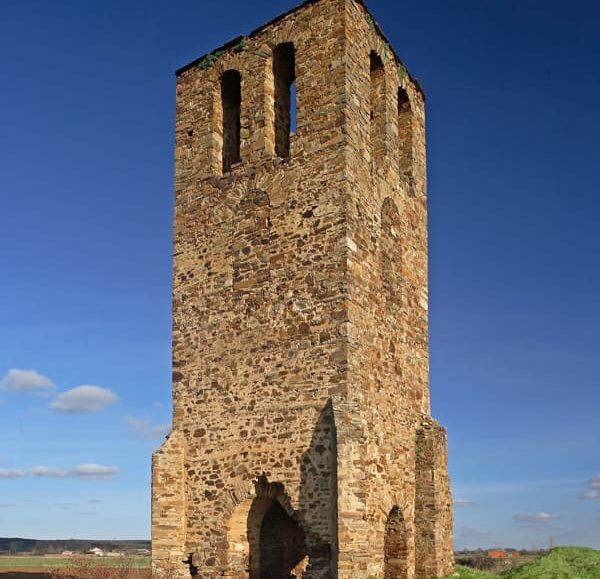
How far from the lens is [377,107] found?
15484 millimetres

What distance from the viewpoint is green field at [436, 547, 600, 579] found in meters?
13.6

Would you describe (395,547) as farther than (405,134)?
No

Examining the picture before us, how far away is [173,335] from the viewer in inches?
580

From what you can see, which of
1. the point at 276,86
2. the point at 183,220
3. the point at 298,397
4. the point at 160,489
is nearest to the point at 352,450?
the point at 298,397

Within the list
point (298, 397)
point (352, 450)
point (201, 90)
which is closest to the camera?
point (352, 450)

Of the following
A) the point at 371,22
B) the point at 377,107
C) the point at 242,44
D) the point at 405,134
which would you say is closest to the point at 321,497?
the point at 377,107

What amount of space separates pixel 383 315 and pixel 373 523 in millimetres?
3736

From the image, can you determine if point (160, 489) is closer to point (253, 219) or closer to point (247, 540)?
point (247, 540)

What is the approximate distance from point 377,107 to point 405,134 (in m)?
1.52

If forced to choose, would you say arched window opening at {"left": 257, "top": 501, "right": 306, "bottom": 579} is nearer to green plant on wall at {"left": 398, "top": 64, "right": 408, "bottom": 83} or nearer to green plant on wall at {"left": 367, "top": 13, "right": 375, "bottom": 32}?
green plant on wall at {"left": 398, "top": 64, "right": 408, "bottom": 83}

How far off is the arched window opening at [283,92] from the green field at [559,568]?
9.00 m

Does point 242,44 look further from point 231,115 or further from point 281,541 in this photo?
point 281,541

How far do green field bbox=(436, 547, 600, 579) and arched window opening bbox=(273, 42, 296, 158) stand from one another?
9.00m

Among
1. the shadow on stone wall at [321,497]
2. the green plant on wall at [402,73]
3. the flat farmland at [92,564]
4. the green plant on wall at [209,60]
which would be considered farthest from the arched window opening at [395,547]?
the green plant on wall at [209,60]
